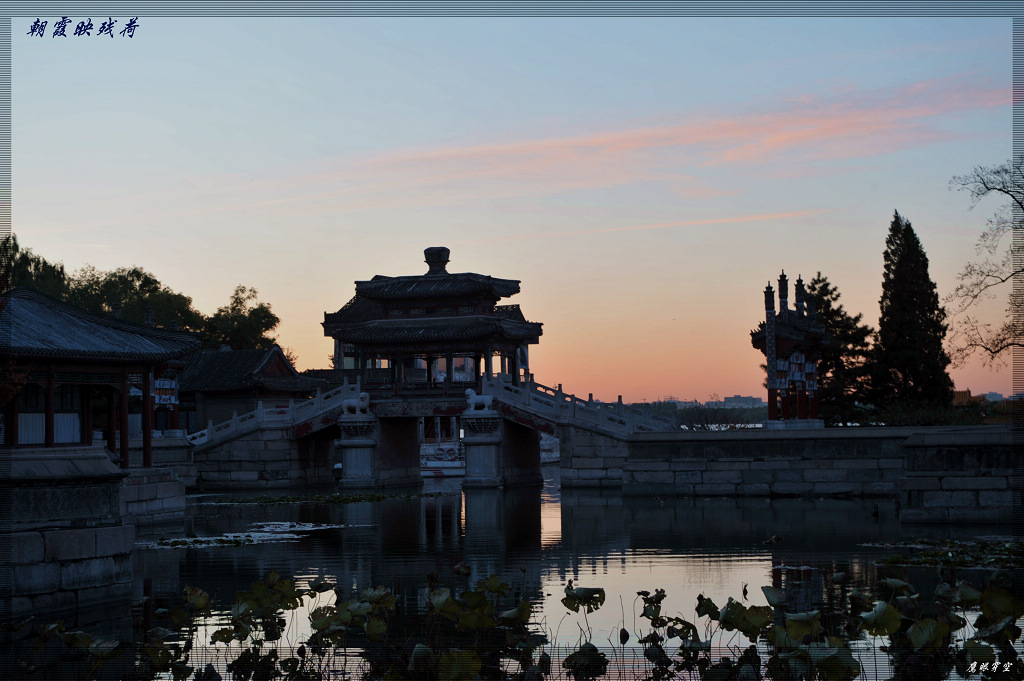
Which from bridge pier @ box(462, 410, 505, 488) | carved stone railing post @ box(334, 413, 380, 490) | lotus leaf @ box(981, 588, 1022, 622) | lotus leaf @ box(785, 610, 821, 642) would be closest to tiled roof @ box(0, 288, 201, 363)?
bridge pier @ box(462, 410, 505, 488)

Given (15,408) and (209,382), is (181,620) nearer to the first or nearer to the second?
(15,408)

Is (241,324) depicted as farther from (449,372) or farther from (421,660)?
(421,660)

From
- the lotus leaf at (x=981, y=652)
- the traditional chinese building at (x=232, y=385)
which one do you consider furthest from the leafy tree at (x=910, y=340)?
the lotus leaf at (x=981, y=652)

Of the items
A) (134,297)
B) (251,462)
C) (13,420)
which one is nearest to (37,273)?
(134,297)

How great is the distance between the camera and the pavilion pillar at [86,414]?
98.7 feet

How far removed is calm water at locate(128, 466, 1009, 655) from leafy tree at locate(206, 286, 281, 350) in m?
44.1

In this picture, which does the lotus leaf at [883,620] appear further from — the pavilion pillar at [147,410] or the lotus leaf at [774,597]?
the pavilion pillar at [147,410]

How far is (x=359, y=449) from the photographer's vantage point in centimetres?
4472

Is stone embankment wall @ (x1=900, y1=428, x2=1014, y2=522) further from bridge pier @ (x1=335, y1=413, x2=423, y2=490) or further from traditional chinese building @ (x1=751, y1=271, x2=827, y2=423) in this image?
bridge pier @ (x1=335, y1=413, x2=423, y2=490)

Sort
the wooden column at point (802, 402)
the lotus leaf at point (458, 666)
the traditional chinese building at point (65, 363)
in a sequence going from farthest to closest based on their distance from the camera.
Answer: the wooden column at point (802, 402) < the traditional chinese building at point (65, 363) < the lotus leaf at point (458, 666)

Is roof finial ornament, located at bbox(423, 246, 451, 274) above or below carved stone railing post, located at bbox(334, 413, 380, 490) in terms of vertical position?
above

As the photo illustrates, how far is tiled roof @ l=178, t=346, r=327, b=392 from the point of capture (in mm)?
52500

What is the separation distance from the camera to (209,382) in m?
53.0

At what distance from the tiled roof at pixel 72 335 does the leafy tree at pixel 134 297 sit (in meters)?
38.0
